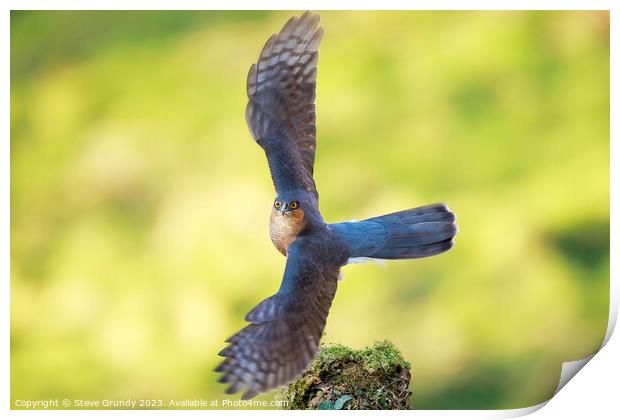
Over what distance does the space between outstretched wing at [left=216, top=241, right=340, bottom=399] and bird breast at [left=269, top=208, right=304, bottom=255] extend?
3.6 inches

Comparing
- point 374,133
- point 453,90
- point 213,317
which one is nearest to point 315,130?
point 374,133

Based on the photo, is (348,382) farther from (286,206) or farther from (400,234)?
(286,206)

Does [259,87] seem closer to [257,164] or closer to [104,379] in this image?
[257,164]

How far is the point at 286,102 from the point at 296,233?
21.0 inches

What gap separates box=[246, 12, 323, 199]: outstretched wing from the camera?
3639mm

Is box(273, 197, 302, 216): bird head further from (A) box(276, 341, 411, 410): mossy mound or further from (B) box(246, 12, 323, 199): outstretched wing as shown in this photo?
(A) box(276, 341, 411, 410): mossy mound

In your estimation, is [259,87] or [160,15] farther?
[160,15]

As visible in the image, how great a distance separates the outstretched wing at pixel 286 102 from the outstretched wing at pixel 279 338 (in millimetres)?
395

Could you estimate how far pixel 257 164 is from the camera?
3.87m

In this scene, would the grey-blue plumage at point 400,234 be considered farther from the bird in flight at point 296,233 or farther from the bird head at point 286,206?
the bird head at point 286,206

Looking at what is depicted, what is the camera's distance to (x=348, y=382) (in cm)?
365

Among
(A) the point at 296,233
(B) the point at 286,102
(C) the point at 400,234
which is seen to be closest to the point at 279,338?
(A) the point at 296,233
